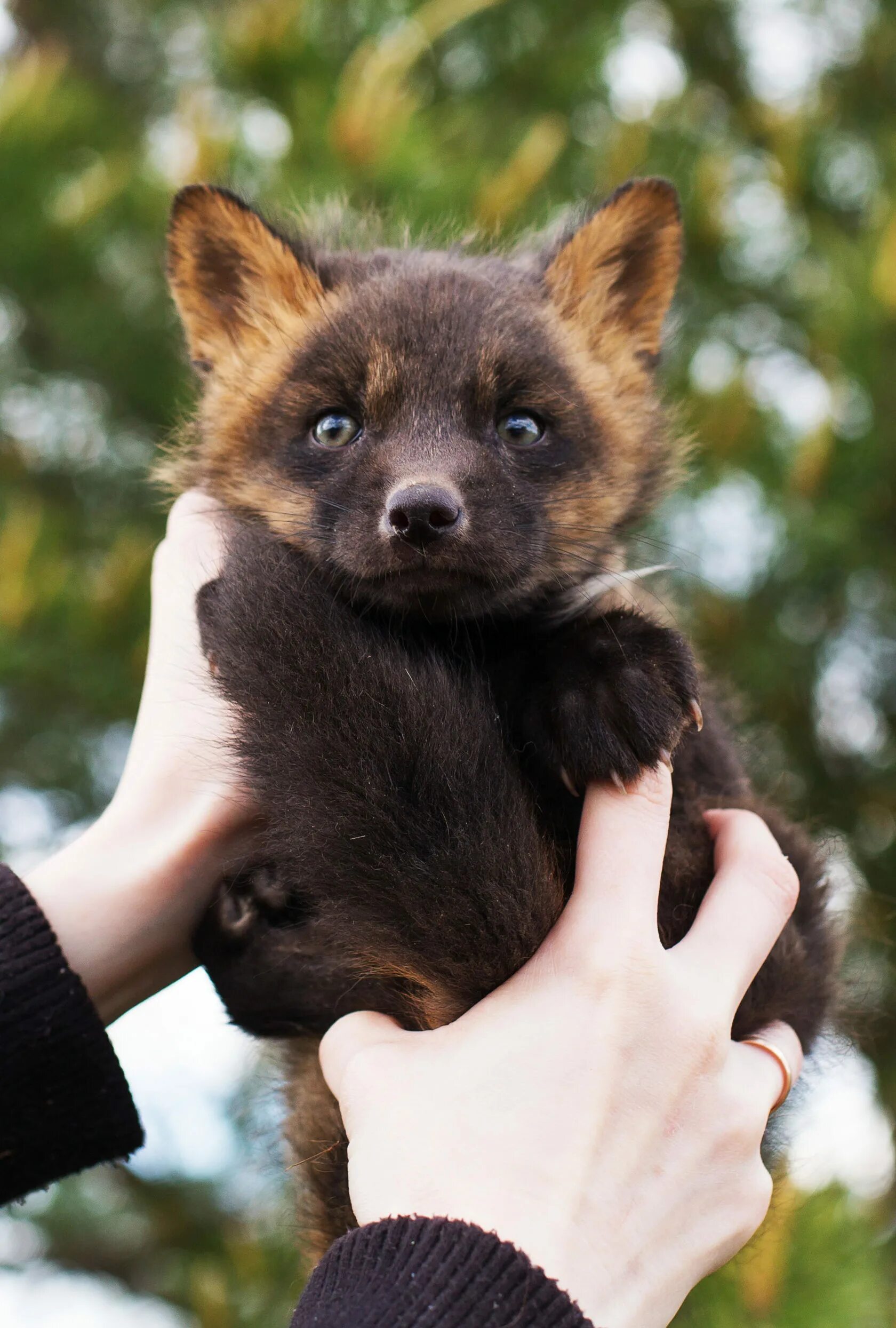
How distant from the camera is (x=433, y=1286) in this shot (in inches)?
42.5

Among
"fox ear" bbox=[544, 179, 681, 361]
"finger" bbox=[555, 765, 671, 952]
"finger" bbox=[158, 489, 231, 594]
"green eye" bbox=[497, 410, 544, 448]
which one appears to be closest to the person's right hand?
"finger" bbox=[555, 765, 671, 952]

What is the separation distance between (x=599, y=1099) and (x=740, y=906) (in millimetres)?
431

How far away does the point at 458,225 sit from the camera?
2.97 m

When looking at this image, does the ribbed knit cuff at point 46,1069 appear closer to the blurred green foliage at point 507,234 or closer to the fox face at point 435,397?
the fox face at point 435,397

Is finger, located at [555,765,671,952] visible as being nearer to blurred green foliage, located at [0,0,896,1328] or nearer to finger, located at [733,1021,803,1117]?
finger, located at [733,1021,803,1117]

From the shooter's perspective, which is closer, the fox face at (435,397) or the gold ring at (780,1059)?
the gold ring at (780,1059)

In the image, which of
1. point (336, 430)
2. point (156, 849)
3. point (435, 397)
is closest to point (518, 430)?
point (435, 397)

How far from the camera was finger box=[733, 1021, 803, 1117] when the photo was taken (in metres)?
1.50

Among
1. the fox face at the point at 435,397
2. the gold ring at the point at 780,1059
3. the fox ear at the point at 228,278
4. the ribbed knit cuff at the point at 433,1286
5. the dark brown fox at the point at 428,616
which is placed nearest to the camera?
the ribbed knit cuff at the point at 433,1286

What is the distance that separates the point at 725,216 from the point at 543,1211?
3095 mm

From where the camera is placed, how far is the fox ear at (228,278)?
2.11 metres

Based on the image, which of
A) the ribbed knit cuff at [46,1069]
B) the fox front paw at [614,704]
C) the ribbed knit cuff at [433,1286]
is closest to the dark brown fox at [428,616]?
the fox front paw at [614,704]

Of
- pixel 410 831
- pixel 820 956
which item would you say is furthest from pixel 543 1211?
pixel 820 956

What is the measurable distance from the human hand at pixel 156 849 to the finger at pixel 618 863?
56 cm
